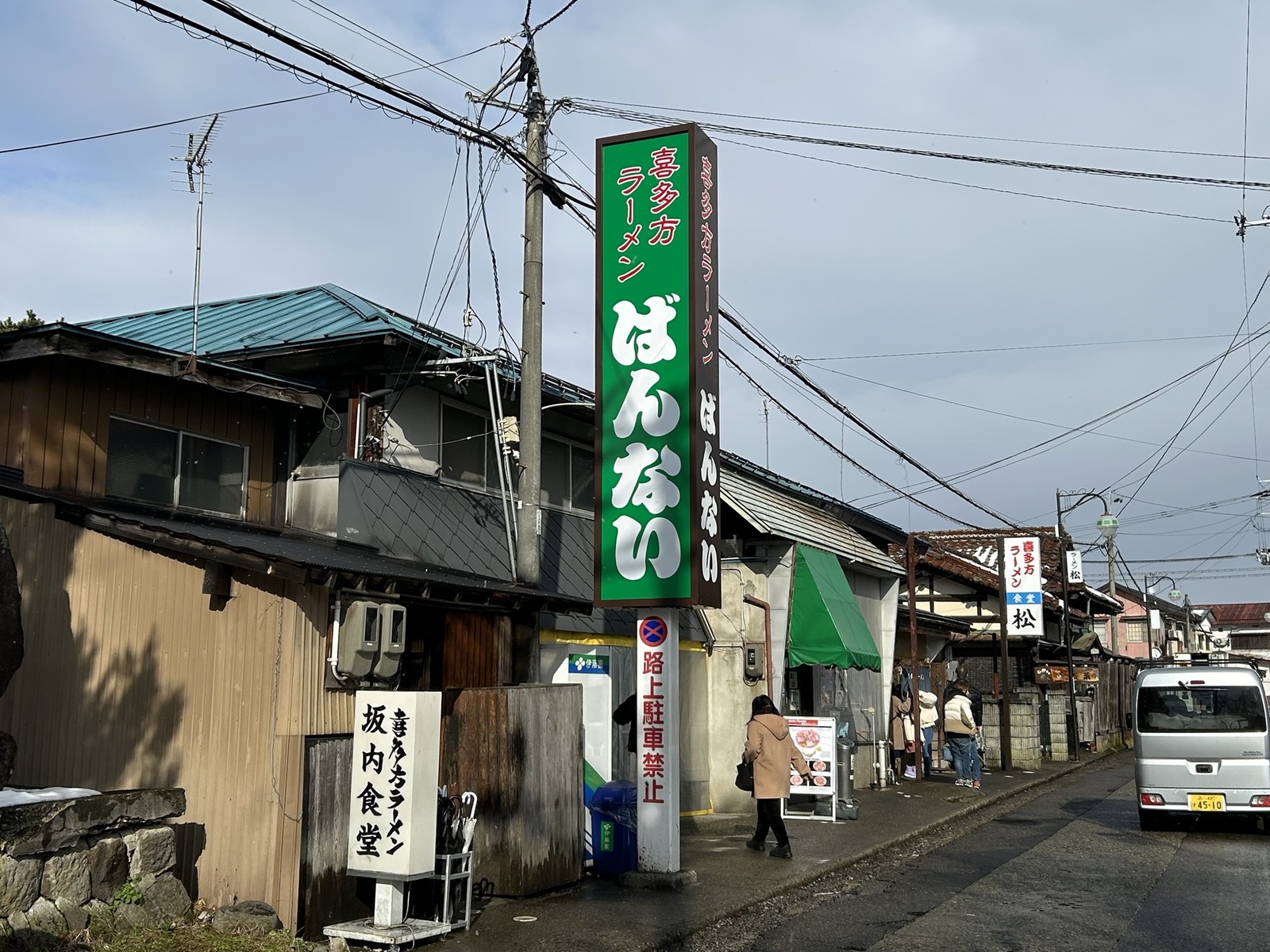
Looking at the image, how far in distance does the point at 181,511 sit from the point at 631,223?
5.92 meters

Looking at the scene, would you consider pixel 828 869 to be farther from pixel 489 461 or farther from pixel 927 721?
pixel 927 721

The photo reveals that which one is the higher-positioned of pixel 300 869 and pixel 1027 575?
pixel 1027 575

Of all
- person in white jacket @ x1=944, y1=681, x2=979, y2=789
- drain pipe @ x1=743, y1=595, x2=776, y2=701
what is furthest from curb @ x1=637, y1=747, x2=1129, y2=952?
drain pipe @ x1=743, y1=595, x2=776, y2=701

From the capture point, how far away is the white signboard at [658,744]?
11625 millimetres

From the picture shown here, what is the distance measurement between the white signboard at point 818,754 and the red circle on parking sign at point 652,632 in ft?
18.9

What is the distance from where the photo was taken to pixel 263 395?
1339cm

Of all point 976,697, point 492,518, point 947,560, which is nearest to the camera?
point 492,518

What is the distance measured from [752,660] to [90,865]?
1146 centimetres

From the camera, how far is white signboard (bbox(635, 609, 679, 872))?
11.6 meters

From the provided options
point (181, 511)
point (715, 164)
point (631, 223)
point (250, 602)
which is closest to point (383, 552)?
point (181, 511)

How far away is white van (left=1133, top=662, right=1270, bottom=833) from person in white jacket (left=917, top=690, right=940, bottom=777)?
7.52m

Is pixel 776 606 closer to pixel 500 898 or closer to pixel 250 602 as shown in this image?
pixel 500 898

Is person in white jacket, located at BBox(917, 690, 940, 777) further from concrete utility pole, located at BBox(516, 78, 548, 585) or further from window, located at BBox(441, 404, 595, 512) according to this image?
concrete utility pole, located at BBox(516, 78, 548, 585)

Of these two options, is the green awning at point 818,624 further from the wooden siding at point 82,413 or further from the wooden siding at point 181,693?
the wooden siding at point 181,693
